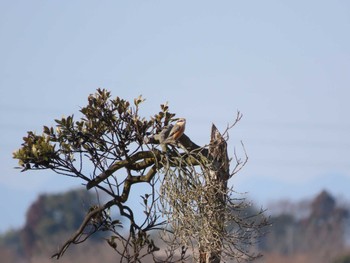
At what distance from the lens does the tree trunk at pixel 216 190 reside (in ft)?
33.1

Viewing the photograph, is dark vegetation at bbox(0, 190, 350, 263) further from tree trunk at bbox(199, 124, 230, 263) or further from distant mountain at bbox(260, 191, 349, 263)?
tree trunk at bbox(199, 124, 230, 263)

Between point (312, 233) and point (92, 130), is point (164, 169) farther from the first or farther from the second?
point (312, 233)

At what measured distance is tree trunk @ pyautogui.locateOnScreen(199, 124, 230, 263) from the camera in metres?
10.1

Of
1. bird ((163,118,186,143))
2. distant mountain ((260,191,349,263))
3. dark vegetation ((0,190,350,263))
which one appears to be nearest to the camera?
bird ((163,118,186,143))

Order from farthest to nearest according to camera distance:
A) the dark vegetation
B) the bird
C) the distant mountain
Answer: the distant mountain
the dark vegetation
the bird

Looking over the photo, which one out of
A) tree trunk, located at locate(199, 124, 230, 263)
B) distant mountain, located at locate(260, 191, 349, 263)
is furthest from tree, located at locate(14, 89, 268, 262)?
distant mountain, located at locate(260, 191, 349, 263)

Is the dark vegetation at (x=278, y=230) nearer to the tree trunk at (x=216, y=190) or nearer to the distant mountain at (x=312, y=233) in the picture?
the distant mountain at (x=312, y=233)

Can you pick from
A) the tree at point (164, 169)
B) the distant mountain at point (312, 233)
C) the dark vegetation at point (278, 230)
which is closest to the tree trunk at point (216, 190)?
the tree at point (164, 169)

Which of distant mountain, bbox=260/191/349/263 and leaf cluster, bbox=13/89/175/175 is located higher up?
distant mountain, bbox=260/191/349/263

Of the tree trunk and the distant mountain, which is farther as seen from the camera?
the distant mountain

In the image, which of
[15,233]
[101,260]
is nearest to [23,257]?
[15,233]

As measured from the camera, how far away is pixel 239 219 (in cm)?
1024

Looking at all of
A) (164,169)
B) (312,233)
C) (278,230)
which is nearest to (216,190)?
(164,169)

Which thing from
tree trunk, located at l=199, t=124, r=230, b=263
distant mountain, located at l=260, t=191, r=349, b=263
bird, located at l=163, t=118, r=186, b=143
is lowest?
tree trunk, located at l=199, t=124, r=230, b=263
